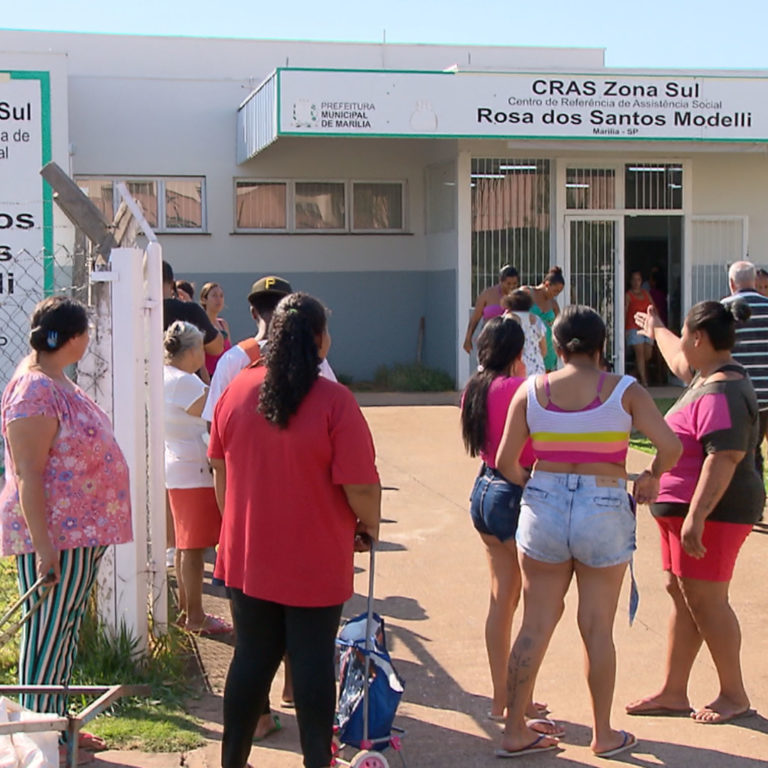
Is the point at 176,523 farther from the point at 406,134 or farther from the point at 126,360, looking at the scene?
the point at 406,134

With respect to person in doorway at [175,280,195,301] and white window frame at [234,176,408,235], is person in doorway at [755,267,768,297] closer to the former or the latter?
person in doorway at [175,280,195,301]

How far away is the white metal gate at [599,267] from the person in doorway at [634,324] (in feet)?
0.56

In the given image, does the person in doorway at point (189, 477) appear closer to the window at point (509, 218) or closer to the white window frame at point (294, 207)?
the window at point (509, 218)

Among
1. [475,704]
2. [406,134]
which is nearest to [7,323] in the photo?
[475,704]

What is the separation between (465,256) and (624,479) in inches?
481

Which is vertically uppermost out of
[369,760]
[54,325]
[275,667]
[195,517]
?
[54,325]

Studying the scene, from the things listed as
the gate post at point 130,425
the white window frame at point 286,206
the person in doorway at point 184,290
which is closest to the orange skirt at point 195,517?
the gate post at point 130,425

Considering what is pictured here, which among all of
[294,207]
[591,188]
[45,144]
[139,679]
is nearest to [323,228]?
[294,207]

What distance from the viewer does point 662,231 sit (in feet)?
61.6

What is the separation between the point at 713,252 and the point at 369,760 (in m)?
14.8

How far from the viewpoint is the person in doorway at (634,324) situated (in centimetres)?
1700

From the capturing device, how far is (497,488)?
479 cm

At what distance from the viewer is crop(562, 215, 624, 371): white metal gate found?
1684cm

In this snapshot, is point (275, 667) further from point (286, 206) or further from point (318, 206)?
point (318, 206)
